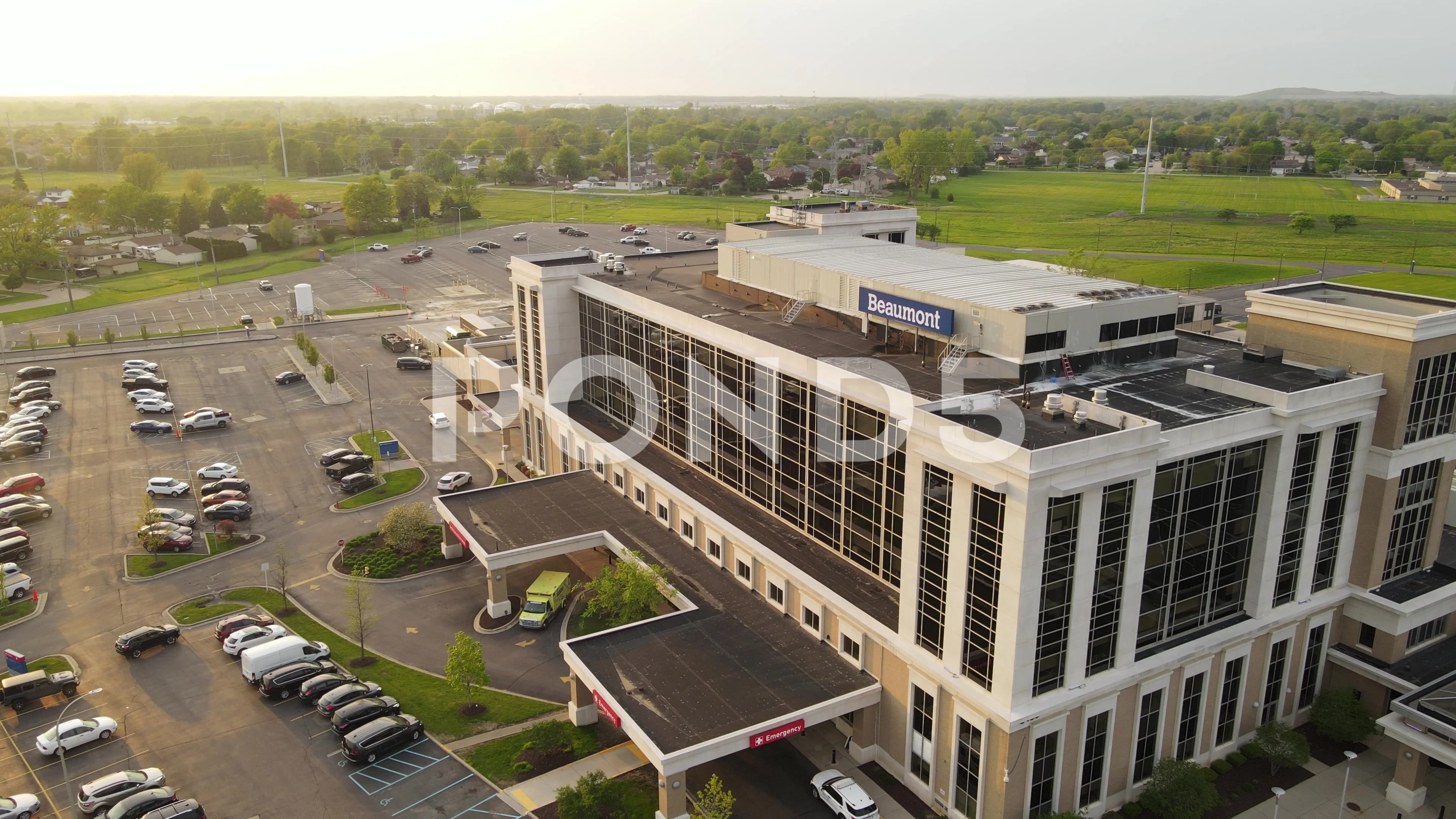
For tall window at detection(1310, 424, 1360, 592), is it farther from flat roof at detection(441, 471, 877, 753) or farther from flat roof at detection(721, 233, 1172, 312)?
flat roof at detection(441, 471, 877, 753)

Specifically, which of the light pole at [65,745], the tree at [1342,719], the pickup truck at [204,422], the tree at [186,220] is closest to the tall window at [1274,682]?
the tree at [1342,719]

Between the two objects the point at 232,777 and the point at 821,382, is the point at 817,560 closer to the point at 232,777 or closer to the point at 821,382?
the point at 821,382

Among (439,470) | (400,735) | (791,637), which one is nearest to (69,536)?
(439,470)

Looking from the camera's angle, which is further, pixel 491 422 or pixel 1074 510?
pixel 491 422

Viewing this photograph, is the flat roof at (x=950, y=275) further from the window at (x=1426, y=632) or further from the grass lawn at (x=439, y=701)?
the grass lawn at (x=439, y=701)

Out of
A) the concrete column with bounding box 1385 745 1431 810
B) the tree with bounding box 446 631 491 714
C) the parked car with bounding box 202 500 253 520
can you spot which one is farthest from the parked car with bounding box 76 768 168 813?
the concrete column with bounding box 1385 745 1431 810

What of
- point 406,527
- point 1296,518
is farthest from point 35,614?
point 1296,518
